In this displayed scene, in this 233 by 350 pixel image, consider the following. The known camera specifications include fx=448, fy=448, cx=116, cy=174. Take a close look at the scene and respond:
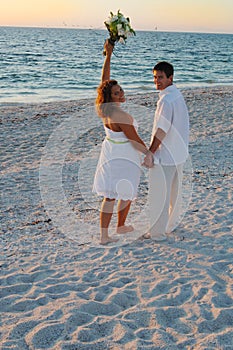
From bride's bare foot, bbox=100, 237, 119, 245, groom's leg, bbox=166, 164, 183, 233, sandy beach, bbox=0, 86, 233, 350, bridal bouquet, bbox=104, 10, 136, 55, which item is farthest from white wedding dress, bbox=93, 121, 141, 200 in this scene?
bridal bouquet, bbox=104, 10, 136, 55

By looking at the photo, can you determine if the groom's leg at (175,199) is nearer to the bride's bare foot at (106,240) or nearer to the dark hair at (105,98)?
the bride's bare foot at (106,240)

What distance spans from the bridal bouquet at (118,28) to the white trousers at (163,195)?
5.19 feet

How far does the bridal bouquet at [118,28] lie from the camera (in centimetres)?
516

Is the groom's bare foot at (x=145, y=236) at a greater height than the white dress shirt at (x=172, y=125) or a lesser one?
lesser

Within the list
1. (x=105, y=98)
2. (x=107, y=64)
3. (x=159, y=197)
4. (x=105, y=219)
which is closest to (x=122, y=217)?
(x=105, y=219)

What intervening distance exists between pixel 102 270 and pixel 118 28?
273cm

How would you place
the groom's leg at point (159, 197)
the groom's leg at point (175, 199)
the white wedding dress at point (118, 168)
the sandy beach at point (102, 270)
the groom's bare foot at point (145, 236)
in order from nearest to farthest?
the sandy beach at point (102, 270) < the white wedding dress at point (118, 168) < the groom's leg at point (159, 197) < the groom's leg at point (175, 199) < the groom's bare foot at point (145, 236)

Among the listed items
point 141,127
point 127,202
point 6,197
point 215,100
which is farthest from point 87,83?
point 127,202

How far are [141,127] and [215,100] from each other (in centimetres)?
589

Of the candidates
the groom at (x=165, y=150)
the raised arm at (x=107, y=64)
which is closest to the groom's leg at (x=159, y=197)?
the groom at (x=165, y=150)

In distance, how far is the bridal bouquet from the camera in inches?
203

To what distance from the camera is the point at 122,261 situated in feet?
15.4

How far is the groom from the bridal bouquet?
882 mm

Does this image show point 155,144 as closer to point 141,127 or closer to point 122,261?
point 122,261
